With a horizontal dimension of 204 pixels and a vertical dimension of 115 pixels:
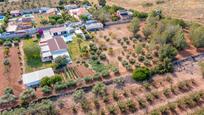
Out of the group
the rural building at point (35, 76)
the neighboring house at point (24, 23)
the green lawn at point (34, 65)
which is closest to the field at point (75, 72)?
the rural building at point (35, 76)

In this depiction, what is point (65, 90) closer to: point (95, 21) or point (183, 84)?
point (183, 84)

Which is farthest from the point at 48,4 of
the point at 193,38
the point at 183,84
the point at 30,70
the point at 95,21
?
the point at 183,84

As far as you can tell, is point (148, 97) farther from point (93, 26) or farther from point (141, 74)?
point (93, 26)

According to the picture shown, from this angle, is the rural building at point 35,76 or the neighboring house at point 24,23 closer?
the rural building at point 35,76

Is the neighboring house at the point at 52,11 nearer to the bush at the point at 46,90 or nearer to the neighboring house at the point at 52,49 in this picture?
the neighboring house at the point at 52,49

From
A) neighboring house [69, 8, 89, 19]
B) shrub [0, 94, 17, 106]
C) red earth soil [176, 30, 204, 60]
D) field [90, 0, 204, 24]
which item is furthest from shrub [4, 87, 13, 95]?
field [90, 0, 204, 24]

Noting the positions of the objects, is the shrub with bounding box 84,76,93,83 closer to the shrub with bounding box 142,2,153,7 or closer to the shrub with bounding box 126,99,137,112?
the shrub with bounding box 126,99,137,112
